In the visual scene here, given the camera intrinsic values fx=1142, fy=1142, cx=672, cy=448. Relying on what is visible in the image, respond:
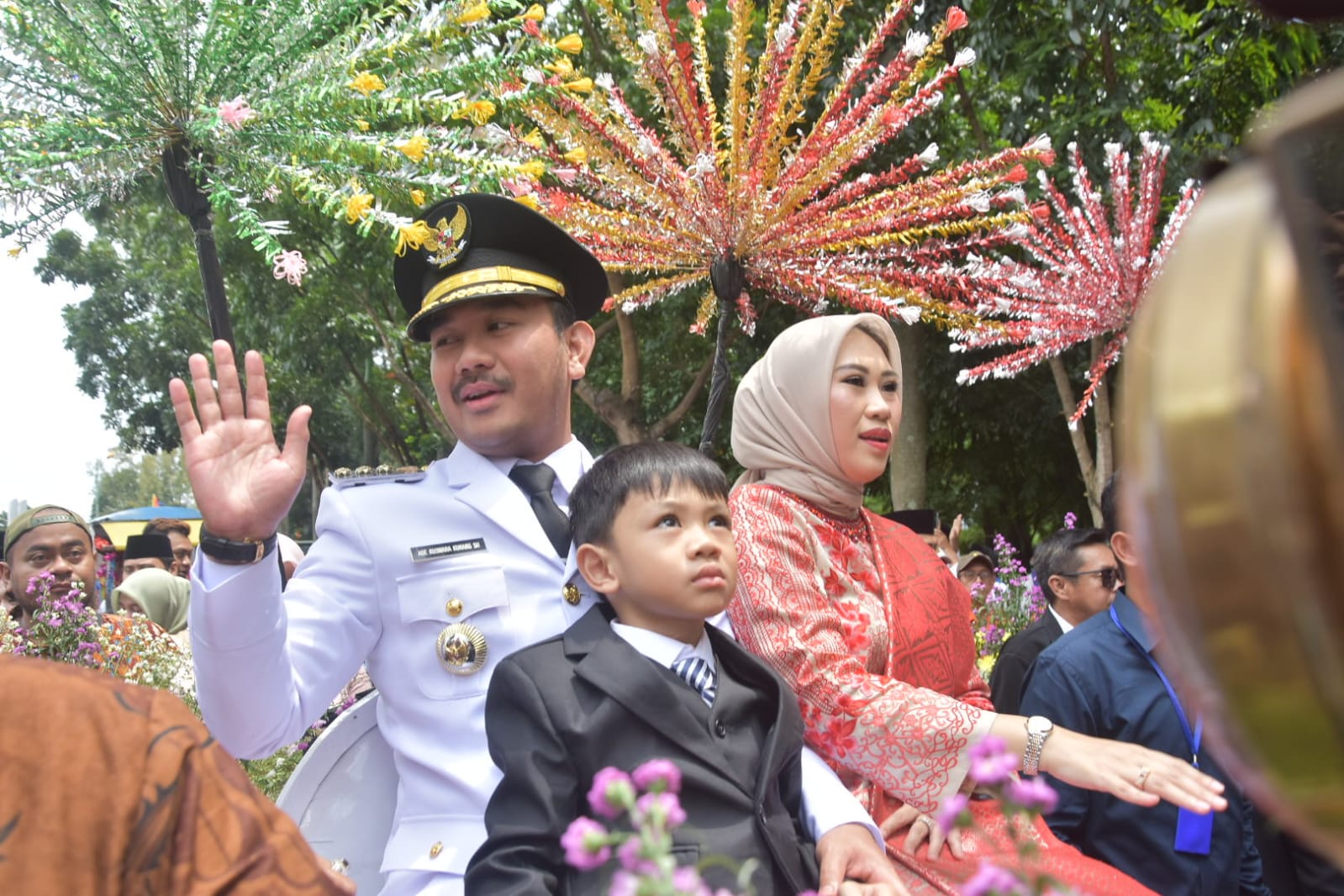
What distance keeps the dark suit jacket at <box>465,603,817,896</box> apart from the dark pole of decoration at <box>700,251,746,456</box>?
4.30 feet

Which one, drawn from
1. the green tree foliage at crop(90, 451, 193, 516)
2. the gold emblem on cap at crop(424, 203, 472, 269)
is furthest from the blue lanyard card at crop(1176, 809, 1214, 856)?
the green tree foliage at crop(90, 451, 193, 516)

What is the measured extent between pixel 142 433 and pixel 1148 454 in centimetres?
2981

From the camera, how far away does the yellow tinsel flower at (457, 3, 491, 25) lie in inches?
103

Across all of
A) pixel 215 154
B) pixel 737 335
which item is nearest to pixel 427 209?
pixel 215 154

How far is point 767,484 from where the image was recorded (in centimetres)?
280

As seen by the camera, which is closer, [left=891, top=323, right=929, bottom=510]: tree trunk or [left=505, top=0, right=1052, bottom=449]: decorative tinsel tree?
[left=505, top=0, right=1052, bottom=449]: decorative tinsel tree

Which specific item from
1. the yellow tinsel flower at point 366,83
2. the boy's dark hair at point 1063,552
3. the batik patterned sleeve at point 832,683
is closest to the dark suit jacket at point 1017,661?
the boy's dark hair at point 1063,552

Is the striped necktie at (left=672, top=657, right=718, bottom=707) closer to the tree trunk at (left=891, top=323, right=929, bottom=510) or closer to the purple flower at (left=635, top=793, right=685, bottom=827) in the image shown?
the purple flower at (left=635, top=793, right=685, bottom=827)

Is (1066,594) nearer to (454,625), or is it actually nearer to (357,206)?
(454,625)

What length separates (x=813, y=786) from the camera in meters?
2.28

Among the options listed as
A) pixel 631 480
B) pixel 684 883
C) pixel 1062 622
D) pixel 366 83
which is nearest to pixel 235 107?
pixel 366 83

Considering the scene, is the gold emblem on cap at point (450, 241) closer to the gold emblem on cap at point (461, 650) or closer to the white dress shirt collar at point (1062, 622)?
the gold emblem on cap at point (461, 650)

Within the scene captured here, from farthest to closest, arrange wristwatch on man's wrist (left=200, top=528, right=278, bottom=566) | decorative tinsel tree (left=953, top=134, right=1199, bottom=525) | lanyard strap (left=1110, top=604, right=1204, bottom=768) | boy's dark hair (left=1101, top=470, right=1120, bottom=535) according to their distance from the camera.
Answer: decorative tinsel tree (left=953, top=134, right=1199, bottom=525) < boy's dark hair (left=1101, top=470, right=1120, bottom=535) < lanyard strap (left=1110, top=604, right=1204, bottom=768) < wristwatch on man's wrist (left=200, top=528, right=278, bottom=566)

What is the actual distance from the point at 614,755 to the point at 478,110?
1495mm
